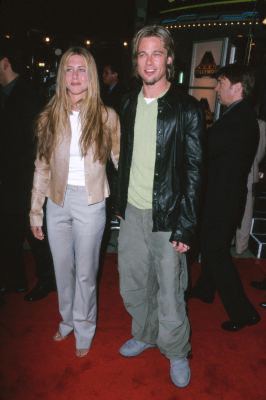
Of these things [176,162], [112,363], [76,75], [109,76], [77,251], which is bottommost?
[112,363]

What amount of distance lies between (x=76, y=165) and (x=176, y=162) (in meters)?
0.63

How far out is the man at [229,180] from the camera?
2510 mm

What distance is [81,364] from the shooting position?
238 centimetres

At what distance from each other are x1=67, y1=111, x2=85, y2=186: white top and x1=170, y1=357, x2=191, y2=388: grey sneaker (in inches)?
52.7

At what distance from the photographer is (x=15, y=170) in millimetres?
2826

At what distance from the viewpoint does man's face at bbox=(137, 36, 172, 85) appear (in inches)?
76.1

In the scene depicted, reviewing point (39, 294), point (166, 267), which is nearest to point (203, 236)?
point (166, 267)

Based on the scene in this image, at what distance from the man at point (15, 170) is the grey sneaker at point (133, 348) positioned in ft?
3.33

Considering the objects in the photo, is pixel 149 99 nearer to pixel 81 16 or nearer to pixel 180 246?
pixel 180 246

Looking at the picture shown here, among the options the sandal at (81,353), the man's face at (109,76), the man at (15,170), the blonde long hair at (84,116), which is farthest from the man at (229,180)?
the man's face at (109,76)

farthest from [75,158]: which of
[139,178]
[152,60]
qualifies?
[152,60]

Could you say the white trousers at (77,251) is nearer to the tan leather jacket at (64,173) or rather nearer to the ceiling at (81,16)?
the tan leather jacket at (64,173)

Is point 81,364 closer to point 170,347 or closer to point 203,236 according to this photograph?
point 170,347

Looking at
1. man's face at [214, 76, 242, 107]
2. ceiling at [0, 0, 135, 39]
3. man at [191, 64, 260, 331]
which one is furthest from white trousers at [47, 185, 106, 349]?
ceiling at [0, 0, 135, 39]
